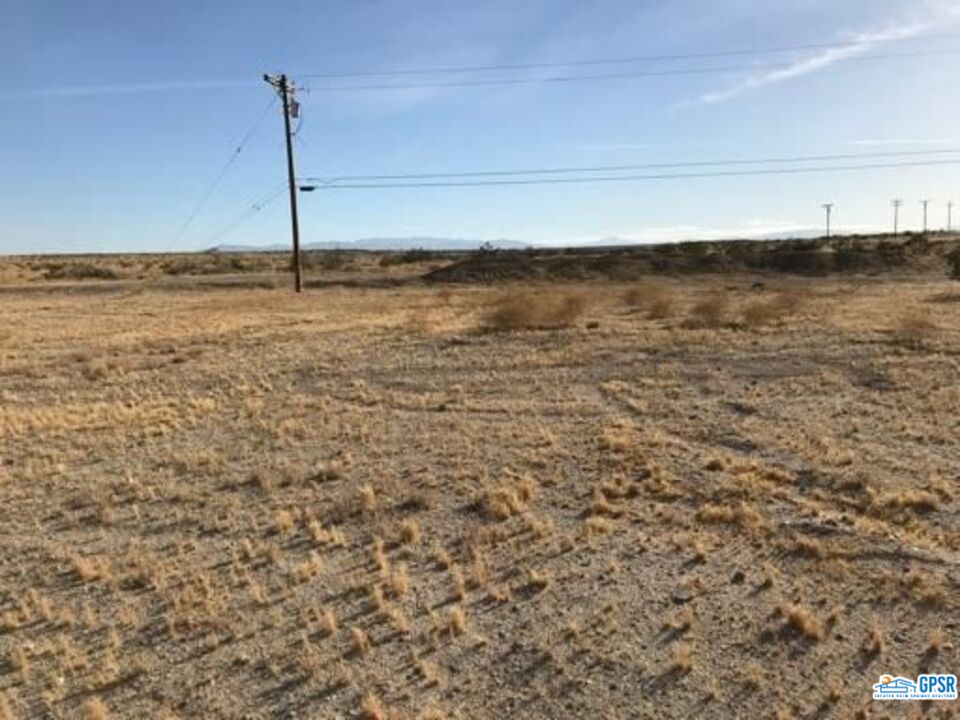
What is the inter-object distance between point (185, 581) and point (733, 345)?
50.3 feet

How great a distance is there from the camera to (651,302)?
1219 inches

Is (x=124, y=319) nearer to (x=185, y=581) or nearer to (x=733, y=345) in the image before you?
(x=733, y=345)

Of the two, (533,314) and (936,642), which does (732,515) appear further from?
(533,314)

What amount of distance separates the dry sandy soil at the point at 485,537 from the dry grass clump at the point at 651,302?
870 cm

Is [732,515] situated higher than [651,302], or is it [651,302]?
[651,302]

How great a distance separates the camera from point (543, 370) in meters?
18.0

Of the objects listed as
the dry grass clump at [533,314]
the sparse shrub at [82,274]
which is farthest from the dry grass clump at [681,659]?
the sparse shrub at [82,274]

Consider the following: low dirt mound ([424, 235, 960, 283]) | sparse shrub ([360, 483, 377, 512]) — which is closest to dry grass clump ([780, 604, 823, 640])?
sparse shrub ([360, 483, 377, 512])

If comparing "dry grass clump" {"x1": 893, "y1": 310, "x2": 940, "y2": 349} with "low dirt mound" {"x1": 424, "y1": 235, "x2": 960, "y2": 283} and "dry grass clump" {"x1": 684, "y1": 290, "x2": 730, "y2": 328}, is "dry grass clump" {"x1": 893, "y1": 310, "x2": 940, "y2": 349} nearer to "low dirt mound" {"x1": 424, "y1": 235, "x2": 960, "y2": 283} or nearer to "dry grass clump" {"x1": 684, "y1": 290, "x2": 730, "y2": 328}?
"dry grass clump" {"x1": 684, "y1": 290, "x2": 730, "y2": 328}

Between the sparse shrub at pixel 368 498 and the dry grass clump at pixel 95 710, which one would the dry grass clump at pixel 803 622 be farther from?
the dry grass clump at pixel 95 710

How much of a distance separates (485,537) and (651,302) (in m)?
23.6

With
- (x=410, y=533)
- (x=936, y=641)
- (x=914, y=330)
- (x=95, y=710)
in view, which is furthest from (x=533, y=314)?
(x=95, y=710)

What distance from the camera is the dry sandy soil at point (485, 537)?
5.82 meters

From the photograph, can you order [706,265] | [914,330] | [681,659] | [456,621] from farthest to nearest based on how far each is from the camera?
[706,265] < [914,330] < [456,621] < [681,659]
